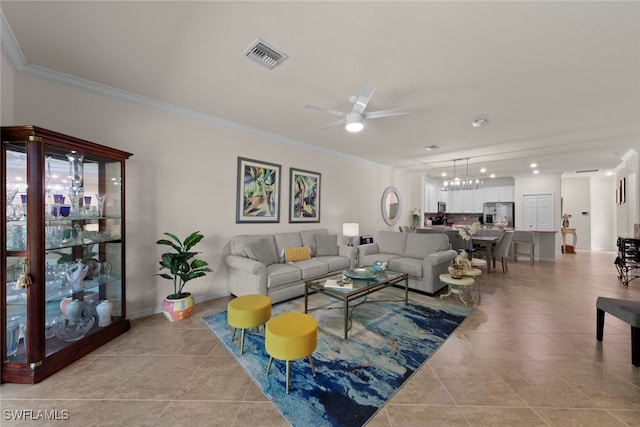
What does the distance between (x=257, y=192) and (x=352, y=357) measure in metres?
2.88

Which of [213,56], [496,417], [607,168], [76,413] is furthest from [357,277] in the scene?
[607,168]

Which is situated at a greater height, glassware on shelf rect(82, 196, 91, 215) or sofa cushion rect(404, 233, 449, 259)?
glassware on shelf rect(82, 196, 91, 215)

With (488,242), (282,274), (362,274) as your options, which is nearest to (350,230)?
(362,274)

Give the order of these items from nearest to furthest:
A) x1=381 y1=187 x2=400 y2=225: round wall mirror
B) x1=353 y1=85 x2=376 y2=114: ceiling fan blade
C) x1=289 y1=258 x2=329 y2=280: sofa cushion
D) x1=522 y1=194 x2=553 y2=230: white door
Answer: x1=353 y1=85 x2=376 y2=114: ceiling fan blade
x1=289 y1=258 x2=329 y2=280: sofa cushion
x1=381 y1=187 x2=400 y2=225: round wall mirror
x1=522 y1=194 x2=553 y2=230: white door

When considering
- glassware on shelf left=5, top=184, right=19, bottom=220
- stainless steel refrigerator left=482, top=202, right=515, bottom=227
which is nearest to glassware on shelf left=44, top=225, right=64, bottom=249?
glassware on shelf left=5, top=184, right=19, bottom=220

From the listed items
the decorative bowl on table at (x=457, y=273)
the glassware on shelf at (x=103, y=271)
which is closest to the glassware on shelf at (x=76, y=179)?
the glassware on shelf at (x=103, y=271)

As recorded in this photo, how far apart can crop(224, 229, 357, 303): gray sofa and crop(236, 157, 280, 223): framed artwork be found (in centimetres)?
39

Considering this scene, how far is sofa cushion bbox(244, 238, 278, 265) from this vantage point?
3.48 metres

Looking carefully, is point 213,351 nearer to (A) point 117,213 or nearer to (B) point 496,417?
(A) point 117,213

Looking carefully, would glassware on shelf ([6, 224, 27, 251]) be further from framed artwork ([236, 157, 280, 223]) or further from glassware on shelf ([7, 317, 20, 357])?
framed artwork ([236, 157, 280, 223])

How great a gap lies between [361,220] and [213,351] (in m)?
4.60

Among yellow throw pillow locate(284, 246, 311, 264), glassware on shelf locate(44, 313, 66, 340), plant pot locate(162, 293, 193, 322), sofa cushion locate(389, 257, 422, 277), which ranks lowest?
plant pot locate(162, 293, 193, 322)

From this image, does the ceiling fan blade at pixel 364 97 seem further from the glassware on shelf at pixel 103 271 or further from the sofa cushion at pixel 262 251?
the glassware on shelf at pixel 103 271

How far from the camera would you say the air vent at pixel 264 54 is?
196cm
